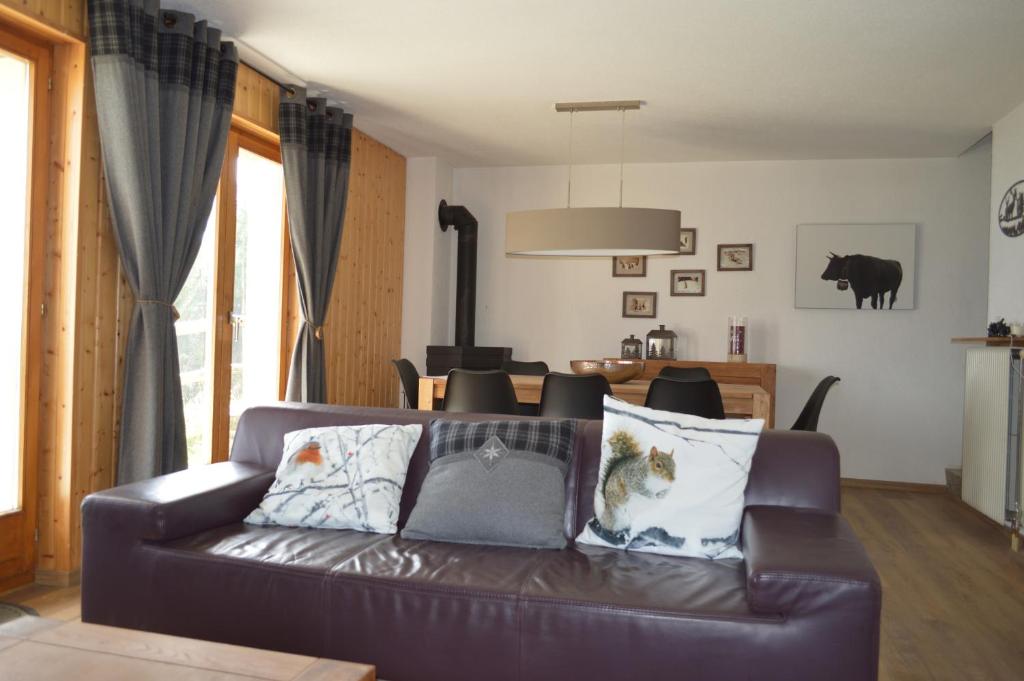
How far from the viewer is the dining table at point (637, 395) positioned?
4277mm

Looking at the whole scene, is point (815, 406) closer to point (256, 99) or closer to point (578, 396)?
point (578, 396)

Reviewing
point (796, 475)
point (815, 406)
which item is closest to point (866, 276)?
point (815, 406)

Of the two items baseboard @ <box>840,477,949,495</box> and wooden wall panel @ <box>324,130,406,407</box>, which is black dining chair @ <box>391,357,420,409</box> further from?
baseboard @ <box>840,477,949,495</box>

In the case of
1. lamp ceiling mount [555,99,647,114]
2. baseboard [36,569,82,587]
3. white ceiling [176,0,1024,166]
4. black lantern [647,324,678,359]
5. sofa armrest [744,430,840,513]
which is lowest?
baseboard [36,569,82,587]

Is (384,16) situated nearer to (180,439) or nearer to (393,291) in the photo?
→ (180,439)

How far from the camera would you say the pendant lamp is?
418cm

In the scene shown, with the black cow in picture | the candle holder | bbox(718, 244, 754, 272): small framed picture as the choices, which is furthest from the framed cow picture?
the candle holder

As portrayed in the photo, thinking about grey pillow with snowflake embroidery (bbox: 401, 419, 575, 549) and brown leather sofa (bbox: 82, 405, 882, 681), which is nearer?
brown leather sofa (bbox: 82, 405, 882, 681)

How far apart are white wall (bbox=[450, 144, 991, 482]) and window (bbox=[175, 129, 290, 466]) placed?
2.42 metres

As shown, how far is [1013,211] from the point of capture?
4.76m

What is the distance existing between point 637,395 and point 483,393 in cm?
88

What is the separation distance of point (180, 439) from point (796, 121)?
4247 millimetres

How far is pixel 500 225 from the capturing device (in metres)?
7.04

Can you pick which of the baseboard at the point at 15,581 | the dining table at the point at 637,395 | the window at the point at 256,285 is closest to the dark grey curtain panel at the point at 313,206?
the window at the point at 256,285
